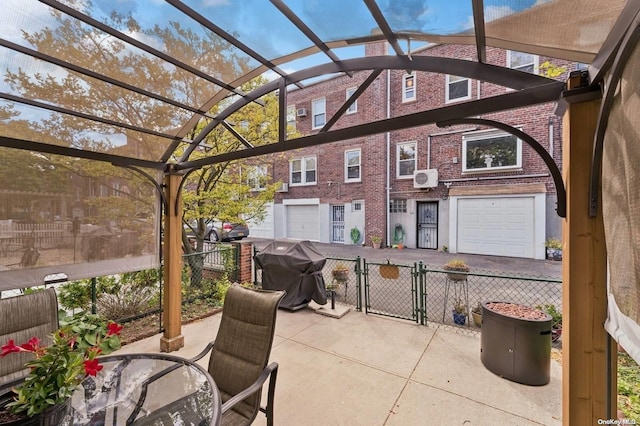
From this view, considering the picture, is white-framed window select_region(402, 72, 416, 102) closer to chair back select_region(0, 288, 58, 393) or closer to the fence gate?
the fence gate

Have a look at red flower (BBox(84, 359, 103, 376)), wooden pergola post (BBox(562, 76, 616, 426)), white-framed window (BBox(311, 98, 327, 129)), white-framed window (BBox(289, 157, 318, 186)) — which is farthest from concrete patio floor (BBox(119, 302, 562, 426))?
white-framed window (BBox(311, 98, 327, 129))

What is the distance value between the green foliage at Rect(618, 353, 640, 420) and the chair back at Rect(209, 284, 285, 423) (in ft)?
9.50

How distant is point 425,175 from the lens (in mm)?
10414

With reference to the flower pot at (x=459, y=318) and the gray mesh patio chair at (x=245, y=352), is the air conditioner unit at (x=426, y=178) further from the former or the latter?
the gray mesh patio chair at (x=245, y=352)

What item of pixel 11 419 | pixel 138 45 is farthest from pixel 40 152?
pixel 11 419

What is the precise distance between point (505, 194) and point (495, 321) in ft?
25.2

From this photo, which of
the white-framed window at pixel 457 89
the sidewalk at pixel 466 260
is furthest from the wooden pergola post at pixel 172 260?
the white-framed window at pixel 457 89

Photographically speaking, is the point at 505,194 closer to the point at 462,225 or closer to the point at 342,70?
the point at 462,225

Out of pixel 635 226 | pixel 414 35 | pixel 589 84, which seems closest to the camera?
pixel 635 226

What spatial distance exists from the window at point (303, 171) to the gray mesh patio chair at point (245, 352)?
11.6 meters

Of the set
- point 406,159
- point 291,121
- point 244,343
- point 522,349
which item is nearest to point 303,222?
point 406,159

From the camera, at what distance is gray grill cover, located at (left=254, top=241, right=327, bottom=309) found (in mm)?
4844

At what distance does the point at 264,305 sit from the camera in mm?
2049

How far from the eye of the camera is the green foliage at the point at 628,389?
7.31 ft
